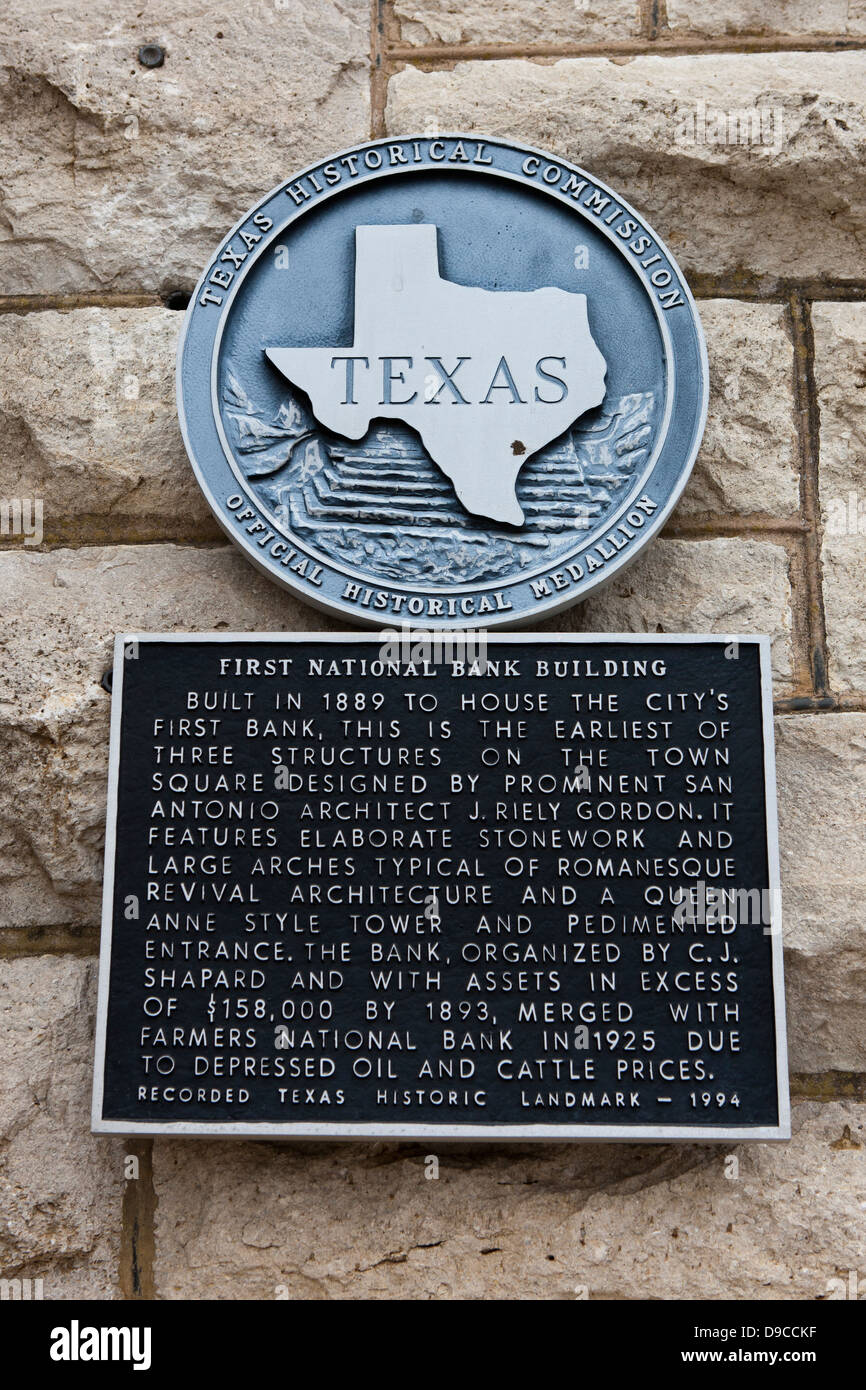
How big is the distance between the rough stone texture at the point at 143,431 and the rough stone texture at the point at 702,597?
14cm

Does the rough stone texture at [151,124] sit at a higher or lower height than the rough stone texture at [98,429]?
higher

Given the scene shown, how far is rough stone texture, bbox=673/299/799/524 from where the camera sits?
357cm

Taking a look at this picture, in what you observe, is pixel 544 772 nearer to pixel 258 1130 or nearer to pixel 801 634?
pixel 801 634

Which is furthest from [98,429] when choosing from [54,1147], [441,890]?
[54,1147]

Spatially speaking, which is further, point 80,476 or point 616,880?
A: point 80,476

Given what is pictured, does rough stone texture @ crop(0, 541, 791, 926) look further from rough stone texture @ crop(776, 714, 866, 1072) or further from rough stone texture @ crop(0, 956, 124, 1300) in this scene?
rough stone texture @ crop(776, 714, 866, 1072)

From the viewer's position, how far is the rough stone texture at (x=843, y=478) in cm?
347

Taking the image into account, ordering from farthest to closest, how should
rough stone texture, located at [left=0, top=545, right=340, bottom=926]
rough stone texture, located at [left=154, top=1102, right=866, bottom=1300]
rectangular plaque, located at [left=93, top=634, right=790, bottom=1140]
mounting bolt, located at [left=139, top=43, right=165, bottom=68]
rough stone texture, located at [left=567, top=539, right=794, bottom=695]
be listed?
mounting bolt, located at [left=139, top=43, right=165, bottom=68], rough stone texture, located at [left=567, top=539, right=794, bottom=695], rough stone texture, located at [left=0, top=545, right=340, bottom=926], rough stone texture, located at [left=154, top=1102, right=866, bottom=1300], rectangular plaque, located at [left=93, top=634, right=790, bottom=1140]

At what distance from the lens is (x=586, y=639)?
127 inches

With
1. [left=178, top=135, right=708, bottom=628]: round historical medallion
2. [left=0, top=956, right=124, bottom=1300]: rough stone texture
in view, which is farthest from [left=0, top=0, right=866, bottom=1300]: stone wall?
[left=178, top=135, right=708, bottom=628]: round historical medallion

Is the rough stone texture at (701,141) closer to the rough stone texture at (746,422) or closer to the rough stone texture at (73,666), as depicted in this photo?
the rough stone texture at (746,422)

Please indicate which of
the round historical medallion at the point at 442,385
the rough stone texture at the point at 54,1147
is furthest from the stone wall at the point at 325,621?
the round historical medallion at the point at 442,385

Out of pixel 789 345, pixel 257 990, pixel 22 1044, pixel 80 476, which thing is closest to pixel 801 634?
pixel 789 345
